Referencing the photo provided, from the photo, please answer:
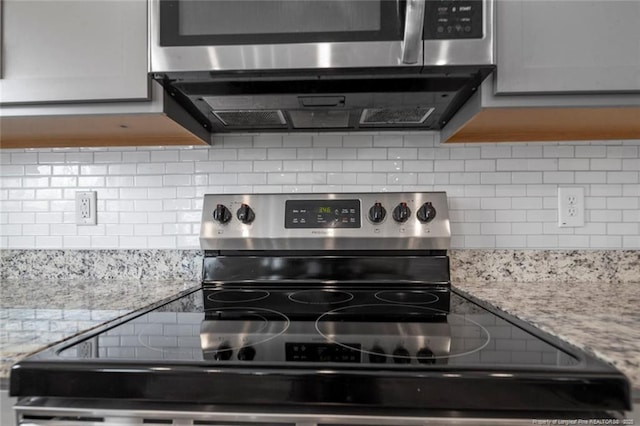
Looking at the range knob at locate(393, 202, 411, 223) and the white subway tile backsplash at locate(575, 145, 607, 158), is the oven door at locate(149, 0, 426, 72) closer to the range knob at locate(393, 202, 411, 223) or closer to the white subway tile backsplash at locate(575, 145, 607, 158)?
the range knob at locate(393, 202, 411, 223)

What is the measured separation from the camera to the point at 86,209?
1.32 m

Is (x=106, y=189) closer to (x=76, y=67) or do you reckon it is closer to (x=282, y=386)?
(x=76, y=67)

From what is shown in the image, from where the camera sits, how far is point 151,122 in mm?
1050

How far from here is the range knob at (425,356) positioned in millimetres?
563

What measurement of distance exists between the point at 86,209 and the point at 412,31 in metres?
1.24

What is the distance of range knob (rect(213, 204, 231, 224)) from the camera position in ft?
3.88

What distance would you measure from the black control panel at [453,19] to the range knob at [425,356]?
2.30 ft

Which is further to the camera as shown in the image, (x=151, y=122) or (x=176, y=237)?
(x=176, y=237)

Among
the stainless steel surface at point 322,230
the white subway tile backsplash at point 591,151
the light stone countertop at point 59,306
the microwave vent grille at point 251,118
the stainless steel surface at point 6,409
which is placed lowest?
the stainless steel surface at point 6,409

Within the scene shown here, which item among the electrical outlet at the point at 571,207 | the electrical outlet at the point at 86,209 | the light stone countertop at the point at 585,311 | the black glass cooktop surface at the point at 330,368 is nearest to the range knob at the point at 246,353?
the black glass cooktop surface at the point at 330,368

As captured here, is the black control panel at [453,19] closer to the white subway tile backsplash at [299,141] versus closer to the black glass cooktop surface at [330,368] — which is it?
the white subway tile backsplash at [299,141]

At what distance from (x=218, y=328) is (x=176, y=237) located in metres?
0.65

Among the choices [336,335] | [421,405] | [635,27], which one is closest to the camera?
[421,405]

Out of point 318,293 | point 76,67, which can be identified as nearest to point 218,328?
point 318,293
